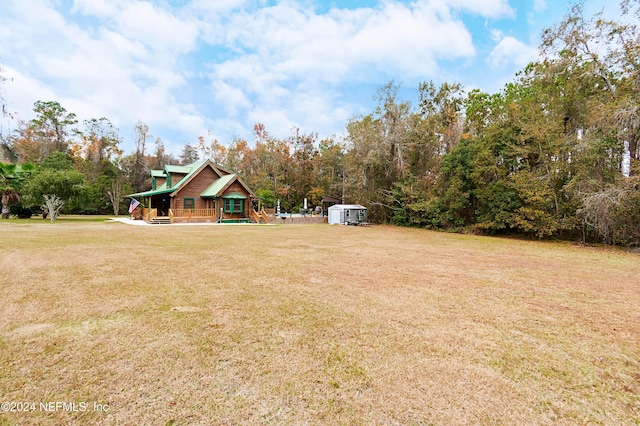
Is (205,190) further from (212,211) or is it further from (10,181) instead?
(10,181)

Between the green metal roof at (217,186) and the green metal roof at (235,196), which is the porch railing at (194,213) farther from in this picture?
the green metal roof at (235,196)

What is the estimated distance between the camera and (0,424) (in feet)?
5.49

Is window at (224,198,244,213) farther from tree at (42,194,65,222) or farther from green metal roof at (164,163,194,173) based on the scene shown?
tree at (42,194,65,222)

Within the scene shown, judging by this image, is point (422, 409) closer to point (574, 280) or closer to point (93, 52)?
point (574, 280)

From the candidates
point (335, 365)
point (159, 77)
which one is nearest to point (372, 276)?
point (335, 365)

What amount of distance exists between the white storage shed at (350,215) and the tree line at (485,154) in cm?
199

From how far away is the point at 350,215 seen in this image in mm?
21750

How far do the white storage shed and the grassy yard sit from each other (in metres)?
16.1

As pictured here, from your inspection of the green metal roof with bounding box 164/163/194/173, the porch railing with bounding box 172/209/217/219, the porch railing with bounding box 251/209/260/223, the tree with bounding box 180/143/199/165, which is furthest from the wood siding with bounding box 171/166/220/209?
the tree with bounding box 180/143/199/165

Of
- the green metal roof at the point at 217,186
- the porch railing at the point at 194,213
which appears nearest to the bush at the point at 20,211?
the porch railing at the point at 194,213

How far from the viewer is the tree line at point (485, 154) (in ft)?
36.8

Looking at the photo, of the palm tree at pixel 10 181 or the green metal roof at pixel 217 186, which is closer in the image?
the palm tree at pixel 10 181

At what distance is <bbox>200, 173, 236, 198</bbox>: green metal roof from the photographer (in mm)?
21969

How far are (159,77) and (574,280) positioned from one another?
2789 cm
